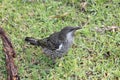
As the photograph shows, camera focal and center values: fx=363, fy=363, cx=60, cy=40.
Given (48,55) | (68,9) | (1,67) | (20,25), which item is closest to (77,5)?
(68,9)

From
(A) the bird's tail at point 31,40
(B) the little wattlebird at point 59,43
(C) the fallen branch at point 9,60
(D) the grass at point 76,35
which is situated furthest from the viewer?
(A) the bird's tail at point 31,40

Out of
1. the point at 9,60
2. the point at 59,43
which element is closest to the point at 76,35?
the point at 59,43

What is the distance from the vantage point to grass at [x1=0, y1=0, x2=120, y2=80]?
6.19m

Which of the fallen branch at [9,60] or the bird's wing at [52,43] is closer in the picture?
the fallen branch at [9,60]

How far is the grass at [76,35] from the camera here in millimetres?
6188

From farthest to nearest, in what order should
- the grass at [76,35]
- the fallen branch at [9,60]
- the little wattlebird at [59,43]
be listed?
the grass at [76,35]
the little wattlebird at [59,43]
the fallen branch at [9,60]

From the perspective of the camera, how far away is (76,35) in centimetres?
705

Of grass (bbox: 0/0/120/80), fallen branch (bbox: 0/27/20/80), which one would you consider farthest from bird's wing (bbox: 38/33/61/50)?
fallen branch (bbox: 0/27/20/80)

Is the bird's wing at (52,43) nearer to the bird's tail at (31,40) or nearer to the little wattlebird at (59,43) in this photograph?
the little wattlebird at (59,43)

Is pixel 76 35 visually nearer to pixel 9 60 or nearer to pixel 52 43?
pixel 52 43

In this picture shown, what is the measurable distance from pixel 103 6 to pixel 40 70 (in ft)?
7.89

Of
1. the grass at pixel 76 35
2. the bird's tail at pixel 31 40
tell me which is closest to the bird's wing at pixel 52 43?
the bird's tail at pixel 31 40

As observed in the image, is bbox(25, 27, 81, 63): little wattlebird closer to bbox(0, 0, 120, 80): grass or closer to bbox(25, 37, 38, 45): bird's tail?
bbox(25, 37, 38, 45): bird's tail

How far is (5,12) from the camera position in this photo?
7.47 meters
